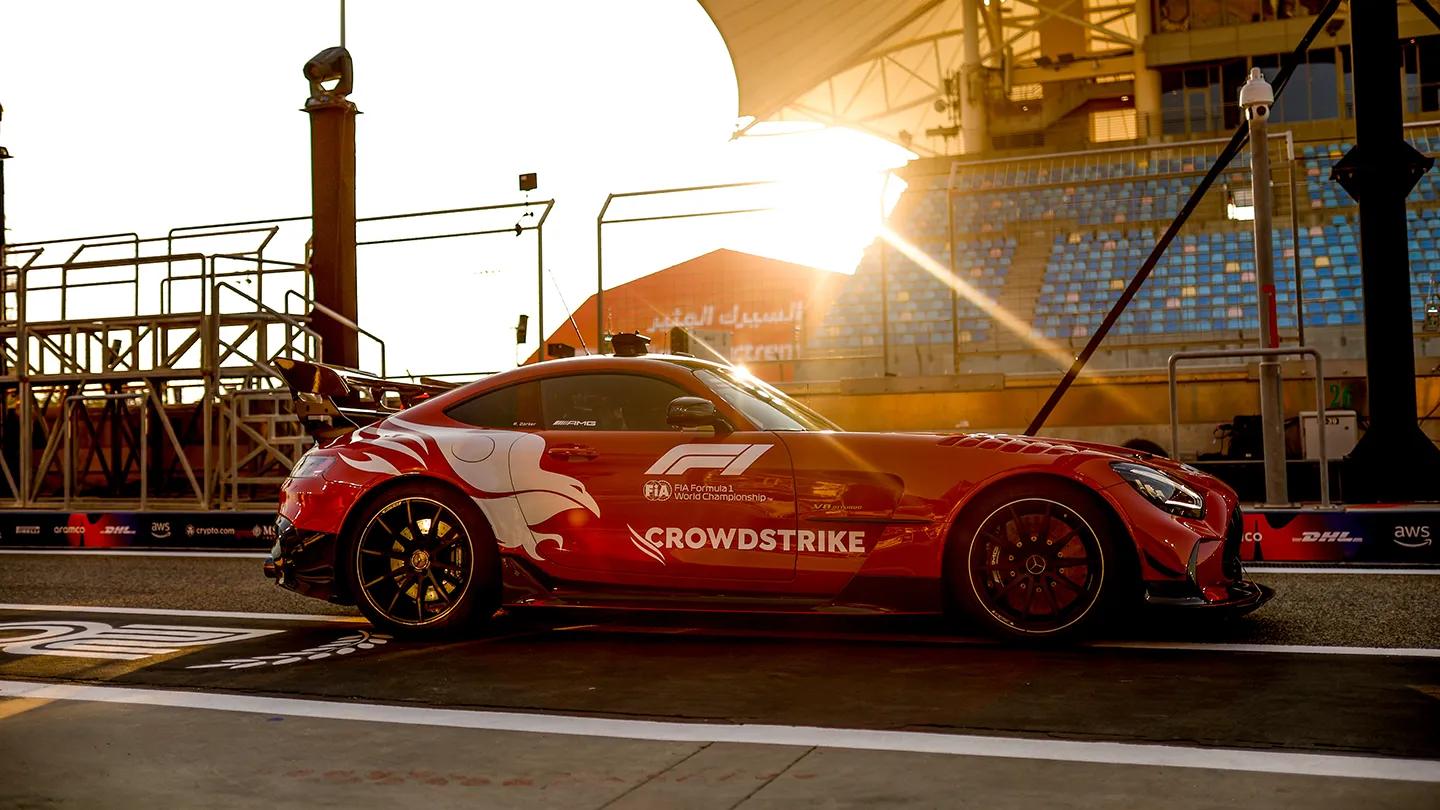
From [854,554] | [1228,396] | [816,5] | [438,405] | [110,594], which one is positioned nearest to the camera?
[854,554]

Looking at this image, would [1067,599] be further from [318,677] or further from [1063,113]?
[1063,113]

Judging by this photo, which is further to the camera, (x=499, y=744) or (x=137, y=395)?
(x=137, y=395)

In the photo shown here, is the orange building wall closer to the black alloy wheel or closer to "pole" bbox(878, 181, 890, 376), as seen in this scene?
"pole" bbox(878, 181, 890, 376)

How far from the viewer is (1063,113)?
148 ft

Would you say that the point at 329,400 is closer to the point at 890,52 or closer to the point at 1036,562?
the point at 1036,562

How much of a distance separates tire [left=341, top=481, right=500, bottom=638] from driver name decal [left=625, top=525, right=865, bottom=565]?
72 centimetres

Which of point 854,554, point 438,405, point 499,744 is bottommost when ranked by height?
point 499,744

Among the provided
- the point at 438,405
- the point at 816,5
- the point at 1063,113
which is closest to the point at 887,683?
the point at 438,405

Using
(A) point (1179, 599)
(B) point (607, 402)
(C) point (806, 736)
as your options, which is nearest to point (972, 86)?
(B) point (607, 402)

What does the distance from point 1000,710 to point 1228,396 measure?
1031cm

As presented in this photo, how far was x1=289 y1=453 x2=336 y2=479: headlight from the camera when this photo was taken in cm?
623

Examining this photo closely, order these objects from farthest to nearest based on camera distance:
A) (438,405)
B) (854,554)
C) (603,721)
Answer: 1. (438,405)
2. (854,554)
3. (603,721)

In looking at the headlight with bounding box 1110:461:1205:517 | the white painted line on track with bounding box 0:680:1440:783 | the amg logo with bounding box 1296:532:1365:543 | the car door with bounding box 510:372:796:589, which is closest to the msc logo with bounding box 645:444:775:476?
the car door with bounding box 510:372:796:589

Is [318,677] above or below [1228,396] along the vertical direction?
below
